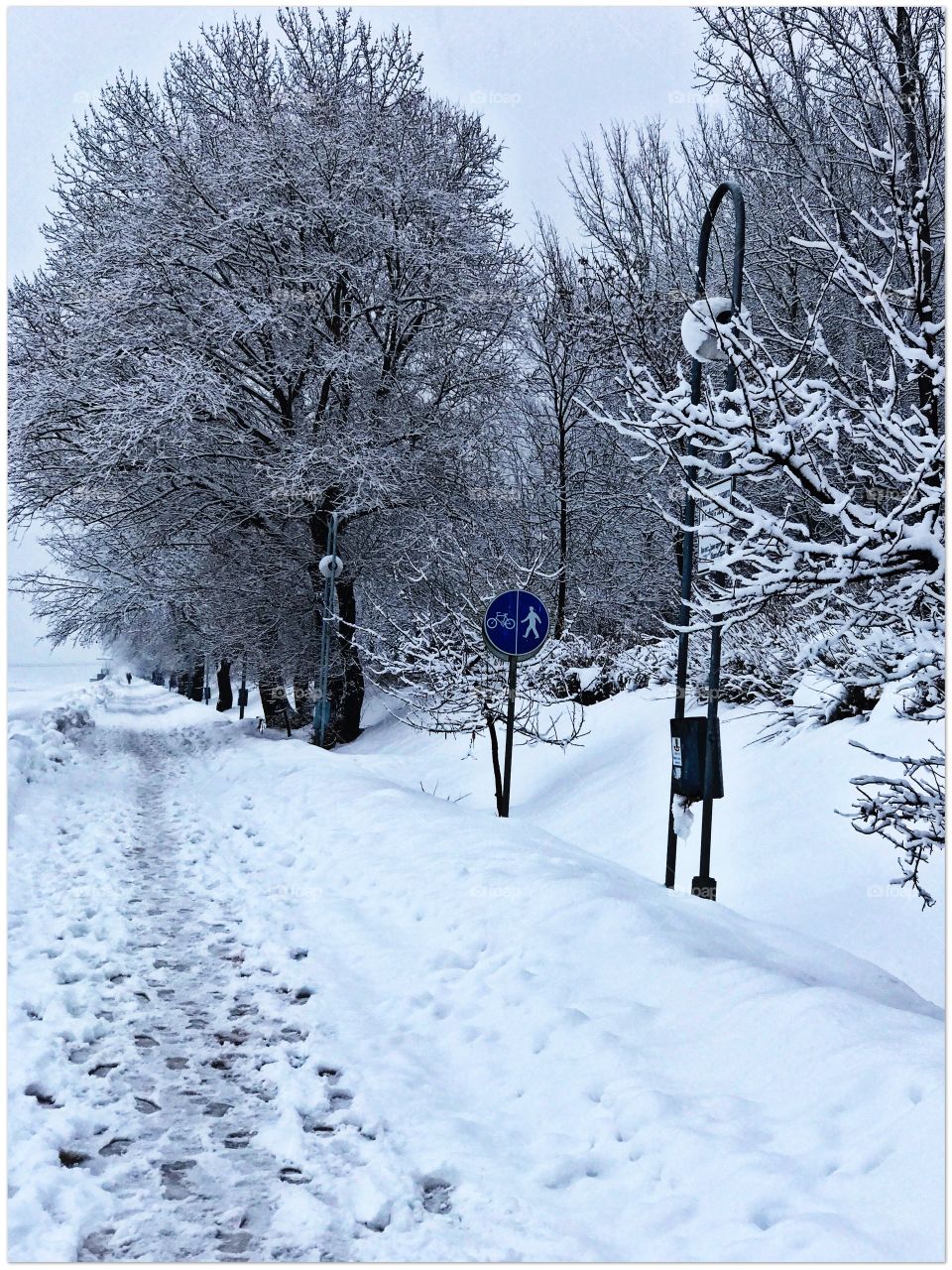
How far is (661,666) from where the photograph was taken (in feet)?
42.5

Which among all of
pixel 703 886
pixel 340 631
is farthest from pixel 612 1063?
pixel 340 631

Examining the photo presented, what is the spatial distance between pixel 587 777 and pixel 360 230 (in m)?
9.88

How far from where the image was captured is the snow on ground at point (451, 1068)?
3039 millimetres

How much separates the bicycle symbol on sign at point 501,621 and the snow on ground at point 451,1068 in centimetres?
215

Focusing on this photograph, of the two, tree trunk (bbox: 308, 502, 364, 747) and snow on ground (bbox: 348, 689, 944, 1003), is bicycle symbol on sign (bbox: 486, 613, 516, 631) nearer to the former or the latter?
snow on ground (bbox: 348, 689, 944, 1003)

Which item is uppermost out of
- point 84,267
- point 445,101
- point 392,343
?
point 445,101

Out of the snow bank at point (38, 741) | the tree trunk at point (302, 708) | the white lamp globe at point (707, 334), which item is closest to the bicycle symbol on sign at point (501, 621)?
the white lamp globe at point (707, 334)

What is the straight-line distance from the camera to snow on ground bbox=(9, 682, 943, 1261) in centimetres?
304

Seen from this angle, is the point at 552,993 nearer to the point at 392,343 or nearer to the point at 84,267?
the point at 392,343

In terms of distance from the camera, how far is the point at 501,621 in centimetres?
947

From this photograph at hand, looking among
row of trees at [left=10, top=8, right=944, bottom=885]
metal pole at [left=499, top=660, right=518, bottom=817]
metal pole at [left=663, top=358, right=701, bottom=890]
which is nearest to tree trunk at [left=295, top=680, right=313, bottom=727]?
row of trees at [left=10, top=8, right=944, bottom=885]

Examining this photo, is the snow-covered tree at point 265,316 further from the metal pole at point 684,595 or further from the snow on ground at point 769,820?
the metal pole at point 684,595

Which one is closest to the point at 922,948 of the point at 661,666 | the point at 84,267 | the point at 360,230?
the point at 661,666

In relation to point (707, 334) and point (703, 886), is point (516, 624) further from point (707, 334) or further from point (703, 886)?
point (707, 334)
